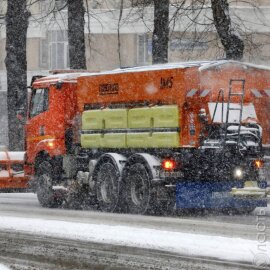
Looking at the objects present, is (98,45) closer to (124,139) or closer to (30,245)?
(124,139)

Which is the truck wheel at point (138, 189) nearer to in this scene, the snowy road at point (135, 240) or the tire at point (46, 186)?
the snowy road at point (135, 240)

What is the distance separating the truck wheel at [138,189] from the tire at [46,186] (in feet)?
9.32

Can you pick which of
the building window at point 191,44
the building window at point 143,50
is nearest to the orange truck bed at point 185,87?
the building window at point 191,44

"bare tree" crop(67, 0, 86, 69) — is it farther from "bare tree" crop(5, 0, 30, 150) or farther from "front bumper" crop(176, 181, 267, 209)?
"front bumper" crop(176, 181, 267, 209)

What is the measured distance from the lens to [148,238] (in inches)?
514

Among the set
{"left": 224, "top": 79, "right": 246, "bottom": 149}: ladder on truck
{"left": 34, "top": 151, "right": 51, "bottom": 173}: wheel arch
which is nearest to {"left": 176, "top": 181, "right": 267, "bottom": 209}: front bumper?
{"left": 224, "top": 79, "right": 246, "bottom": 149}: ladder on truck

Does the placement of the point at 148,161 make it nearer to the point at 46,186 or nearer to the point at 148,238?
the point at 46,186

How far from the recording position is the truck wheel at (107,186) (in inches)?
731

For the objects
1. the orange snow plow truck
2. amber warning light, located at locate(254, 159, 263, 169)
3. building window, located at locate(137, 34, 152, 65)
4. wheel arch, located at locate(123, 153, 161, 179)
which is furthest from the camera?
building window, located at locate(137, 34, 152, 65)

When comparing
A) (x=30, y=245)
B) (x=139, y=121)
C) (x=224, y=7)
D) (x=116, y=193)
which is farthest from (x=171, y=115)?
(x=224, y=7)

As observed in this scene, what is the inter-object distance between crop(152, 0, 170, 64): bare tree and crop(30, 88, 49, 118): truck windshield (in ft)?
23.8

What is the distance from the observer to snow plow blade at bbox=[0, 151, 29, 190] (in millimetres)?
21922

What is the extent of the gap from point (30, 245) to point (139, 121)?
550 cm

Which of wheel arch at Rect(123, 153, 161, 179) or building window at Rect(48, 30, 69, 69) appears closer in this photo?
wheel arch at Rect(123, 153, 161, 179)
